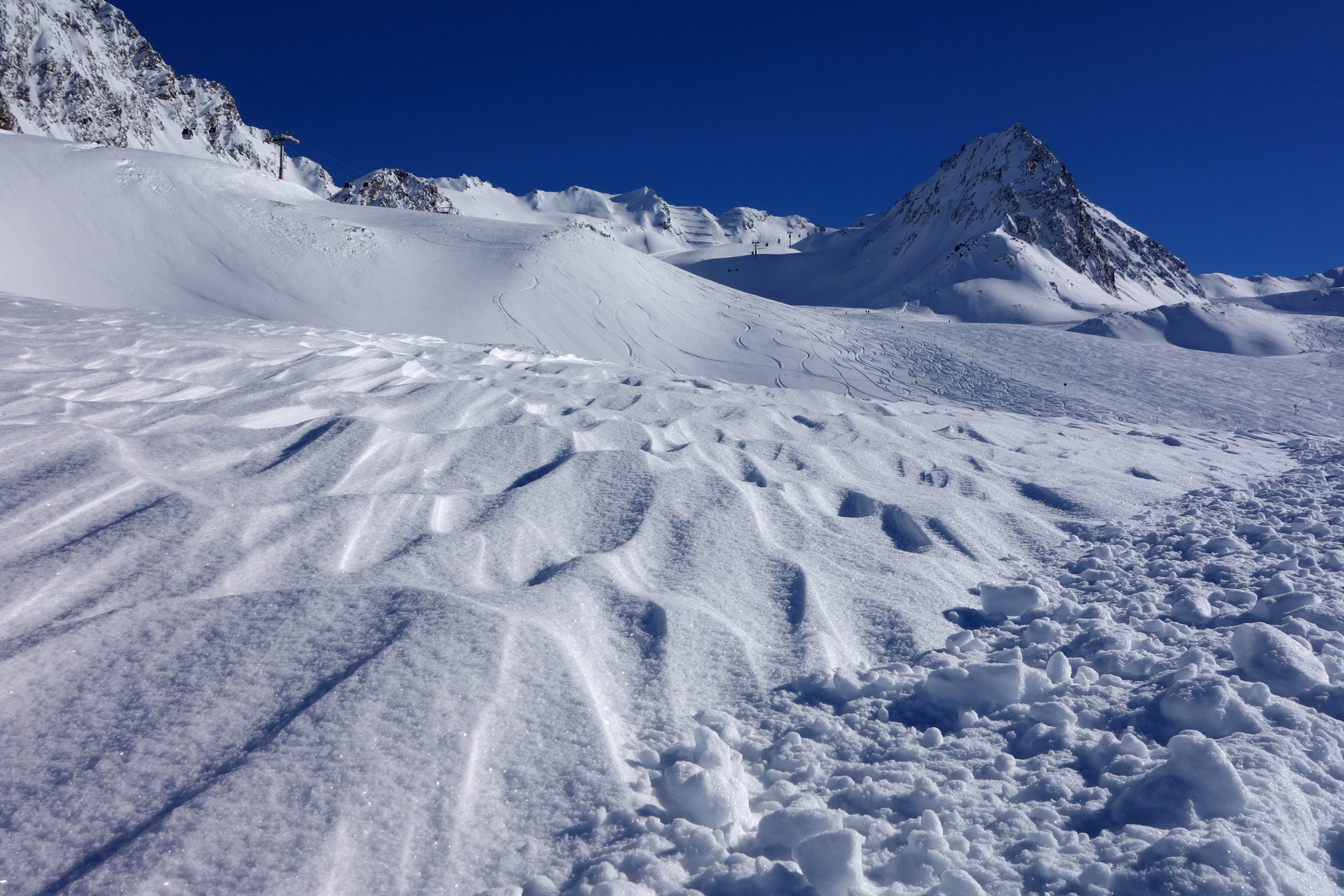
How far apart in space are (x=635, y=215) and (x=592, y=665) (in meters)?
111

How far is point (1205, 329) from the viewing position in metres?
9.88

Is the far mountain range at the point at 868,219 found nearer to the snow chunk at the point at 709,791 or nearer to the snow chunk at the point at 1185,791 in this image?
the snow chunk at the point at 1185,791

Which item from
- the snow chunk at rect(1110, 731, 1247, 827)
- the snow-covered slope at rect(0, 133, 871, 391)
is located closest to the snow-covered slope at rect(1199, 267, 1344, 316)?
the snow-covered slope at rect(0, 133, 871, 391)

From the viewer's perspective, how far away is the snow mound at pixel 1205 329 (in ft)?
30.9

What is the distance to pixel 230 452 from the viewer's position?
91.4 inches

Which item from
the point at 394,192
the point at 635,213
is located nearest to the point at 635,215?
the point at 635,213

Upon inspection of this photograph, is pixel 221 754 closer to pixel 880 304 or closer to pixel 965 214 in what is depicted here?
pixel 880 304

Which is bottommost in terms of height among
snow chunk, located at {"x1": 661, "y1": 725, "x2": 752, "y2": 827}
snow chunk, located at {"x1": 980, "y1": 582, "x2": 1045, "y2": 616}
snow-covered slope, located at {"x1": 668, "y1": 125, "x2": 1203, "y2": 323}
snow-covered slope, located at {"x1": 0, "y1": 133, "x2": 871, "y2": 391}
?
snow chunk, located at {"x1": 661, "y1": 725, "x2": 752, "y2": 827}

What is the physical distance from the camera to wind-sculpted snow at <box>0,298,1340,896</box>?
99 cm

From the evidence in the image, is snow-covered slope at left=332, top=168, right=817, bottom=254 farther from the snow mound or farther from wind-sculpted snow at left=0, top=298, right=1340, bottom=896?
wind-sculpted snow at left=0, top=298, right=1340, bottom=896

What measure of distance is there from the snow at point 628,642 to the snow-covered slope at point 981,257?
17.1 metres

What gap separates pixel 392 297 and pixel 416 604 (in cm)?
712

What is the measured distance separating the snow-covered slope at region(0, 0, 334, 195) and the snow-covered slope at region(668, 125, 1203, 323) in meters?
48.9

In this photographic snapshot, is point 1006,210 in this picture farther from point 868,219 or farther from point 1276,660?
point 868,219
